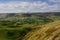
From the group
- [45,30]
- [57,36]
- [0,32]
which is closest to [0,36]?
[0,32]

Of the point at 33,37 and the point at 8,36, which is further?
the point at 8,36

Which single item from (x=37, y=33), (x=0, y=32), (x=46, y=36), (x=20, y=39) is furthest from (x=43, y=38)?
(x=0, y=32)

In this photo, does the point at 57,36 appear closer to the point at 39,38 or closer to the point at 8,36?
the point at 39,38

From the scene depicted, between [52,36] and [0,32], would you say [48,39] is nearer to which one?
[52,36]

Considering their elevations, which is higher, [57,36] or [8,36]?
[57,36]

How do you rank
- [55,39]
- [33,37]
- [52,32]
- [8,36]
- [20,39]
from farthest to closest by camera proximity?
[8,36], [20,39], [33,37], [52,32], [55,39]

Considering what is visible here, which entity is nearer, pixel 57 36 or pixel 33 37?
pixel 57 36

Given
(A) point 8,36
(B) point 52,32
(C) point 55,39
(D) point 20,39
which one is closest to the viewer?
(C) point 55,39

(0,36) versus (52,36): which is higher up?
(52,36)

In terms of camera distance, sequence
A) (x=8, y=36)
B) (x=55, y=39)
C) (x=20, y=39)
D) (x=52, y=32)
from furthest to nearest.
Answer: (x=8, y=36)
(x=20, y=39)
(x=52, y=32)
(x=55, y=39)
